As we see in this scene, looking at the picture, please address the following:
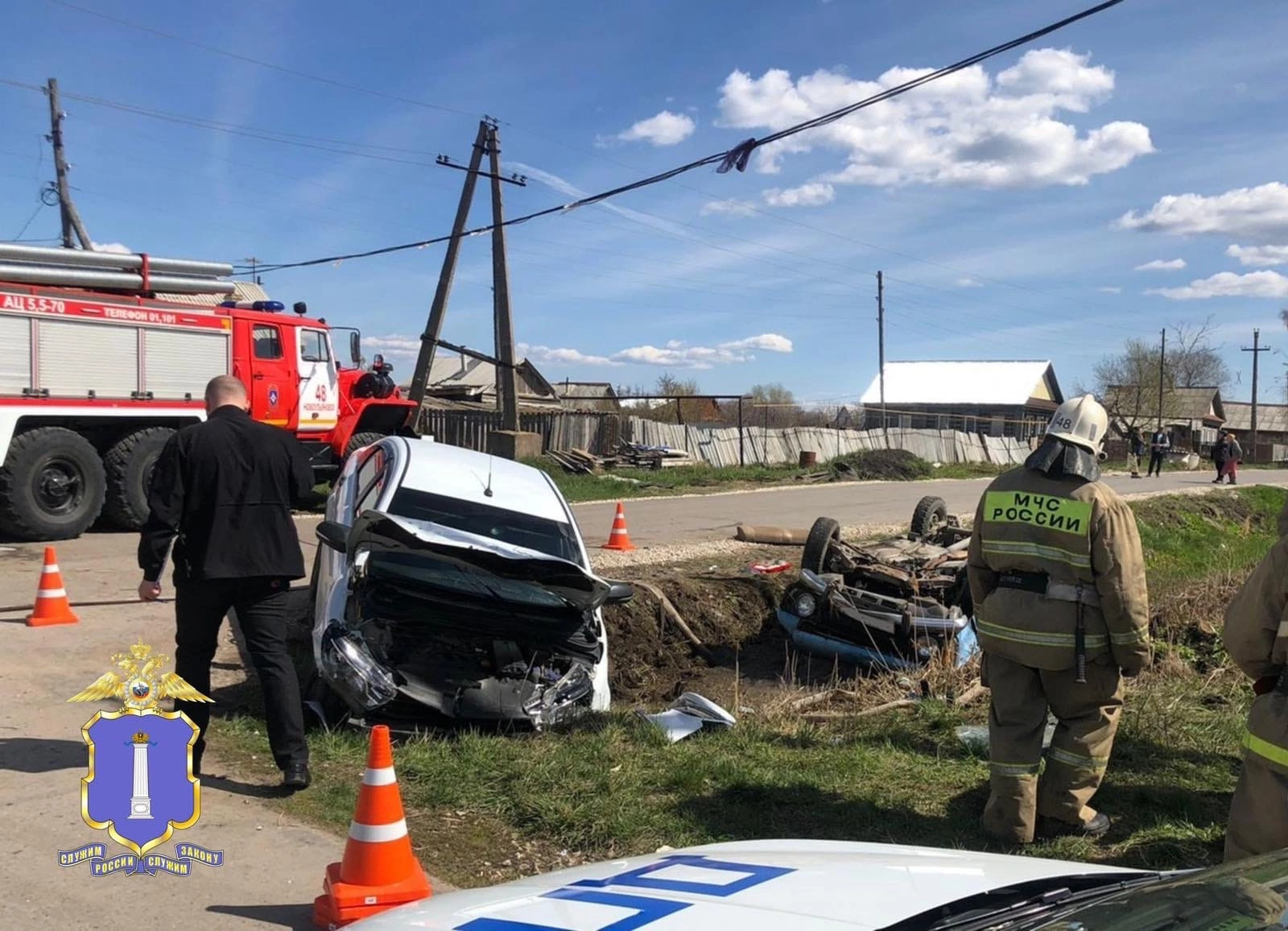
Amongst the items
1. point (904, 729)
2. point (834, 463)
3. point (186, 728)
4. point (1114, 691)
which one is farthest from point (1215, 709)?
point (834, 463)

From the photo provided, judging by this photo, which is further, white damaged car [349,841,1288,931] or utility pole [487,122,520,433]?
utility pole [487,122,520,433]

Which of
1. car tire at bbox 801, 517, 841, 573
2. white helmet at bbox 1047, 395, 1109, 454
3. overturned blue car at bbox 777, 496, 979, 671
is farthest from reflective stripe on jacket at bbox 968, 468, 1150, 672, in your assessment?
car tire at bbox 801, 517, 841, 573

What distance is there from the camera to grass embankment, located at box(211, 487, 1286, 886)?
413 cm

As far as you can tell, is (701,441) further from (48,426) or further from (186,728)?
(186,728)

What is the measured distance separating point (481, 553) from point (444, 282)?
16.6 m

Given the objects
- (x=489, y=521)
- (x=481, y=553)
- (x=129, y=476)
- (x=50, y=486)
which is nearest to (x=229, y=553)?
(x=481, y=553)

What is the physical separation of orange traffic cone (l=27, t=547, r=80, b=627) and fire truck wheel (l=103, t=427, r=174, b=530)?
16.1 feet

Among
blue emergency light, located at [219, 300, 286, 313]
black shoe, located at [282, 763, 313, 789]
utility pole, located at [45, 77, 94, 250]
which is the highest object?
utility pole, located at [45, 77, 94, 250]

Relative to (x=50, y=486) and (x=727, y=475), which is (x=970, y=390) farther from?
(x=50, y=486)

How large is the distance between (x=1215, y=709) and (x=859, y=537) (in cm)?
695

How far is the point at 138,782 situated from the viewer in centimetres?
392

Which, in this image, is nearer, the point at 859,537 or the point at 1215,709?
the point at 1215,709

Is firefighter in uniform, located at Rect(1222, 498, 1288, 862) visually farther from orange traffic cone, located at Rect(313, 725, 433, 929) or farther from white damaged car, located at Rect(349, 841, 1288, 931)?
orange traffic cone, located at Rect(313, 725, 433, 929)

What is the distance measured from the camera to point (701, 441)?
2703 cm
